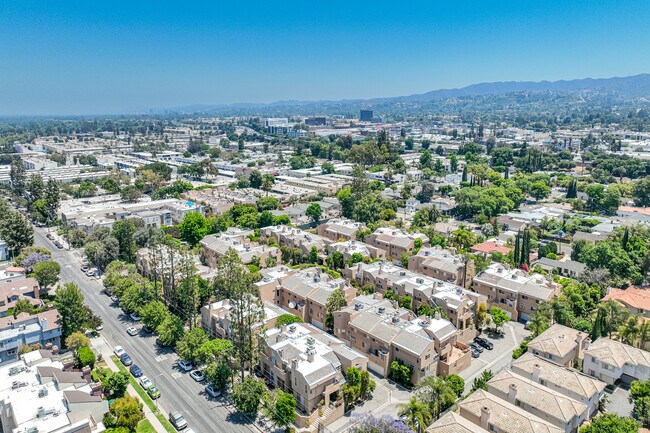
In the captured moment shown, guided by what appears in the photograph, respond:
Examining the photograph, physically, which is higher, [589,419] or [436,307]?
[436,307]

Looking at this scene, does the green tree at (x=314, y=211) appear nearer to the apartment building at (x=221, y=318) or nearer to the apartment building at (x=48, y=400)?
the apartment building at (x=221, y=318)

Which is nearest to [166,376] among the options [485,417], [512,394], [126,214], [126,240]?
[485,417]

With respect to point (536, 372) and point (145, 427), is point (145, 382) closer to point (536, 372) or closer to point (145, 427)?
point (145, 427)

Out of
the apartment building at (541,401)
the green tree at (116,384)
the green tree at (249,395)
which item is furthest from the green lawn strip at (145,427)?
the apartment building at (541,401)

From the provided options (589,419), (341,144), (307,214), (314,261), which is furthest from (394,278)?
(341,144)

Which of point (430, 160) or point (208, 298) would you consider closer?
point (208, 298)

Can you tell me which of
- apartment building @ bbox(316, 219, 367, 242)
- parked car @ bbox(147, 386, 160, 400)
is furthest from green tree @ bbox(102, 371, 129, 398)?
apartment building @ bbox(316, 219, 367, 242)

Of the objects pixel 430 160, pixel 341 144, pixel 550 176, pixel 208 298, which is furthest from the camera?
pixel 341 144

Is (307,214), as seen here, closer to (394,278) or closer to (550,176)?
(394,278)
